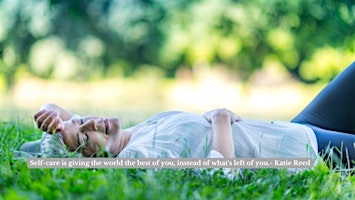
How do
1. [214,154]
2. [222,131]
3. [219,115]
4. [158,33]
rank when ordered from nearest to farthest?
1. [214,154]
2. [222,131]
3. [219,115]
4. [158,33]

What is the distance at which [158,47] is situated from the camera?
13.8 meters

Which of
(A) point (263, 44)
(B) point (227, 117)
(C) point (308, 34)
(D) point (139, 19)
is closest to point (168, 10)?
(D) point (139, 19)

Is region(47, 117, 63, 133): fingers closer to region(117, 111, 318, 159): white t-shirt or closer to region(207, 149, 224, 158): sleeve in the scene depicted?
region(117, 111, 318, 159): white t-shirt

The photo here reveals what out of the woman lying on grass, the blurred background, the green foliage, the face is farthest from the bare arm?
the green foliage

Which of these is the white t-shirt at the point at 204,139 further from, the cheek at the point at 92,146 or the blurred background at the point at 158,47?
the blurred background at the point at 158,47

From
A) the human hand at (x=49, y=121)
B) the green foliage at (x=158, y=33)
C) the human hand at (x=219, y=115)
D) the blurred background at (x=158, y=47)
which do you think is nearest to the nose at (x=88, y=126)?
the human hand at (x=49, y=121)

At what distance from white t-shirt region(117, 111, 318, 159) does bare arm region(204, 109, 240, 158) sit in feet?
0.14

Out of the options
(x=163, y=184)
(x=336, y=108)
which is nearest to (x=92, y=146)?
(x=163, y=184)

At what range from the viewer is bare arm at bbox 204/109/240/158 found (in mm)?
2977

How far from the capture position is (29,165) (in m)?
2.71

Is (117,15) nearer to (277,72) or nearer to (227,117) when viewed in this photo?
(277,72)

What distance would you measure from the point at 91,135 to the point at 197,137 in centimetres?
56

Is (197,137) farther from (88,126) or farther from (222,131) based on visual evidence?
(88,126)

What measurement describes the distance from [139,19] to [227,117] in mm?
9052
